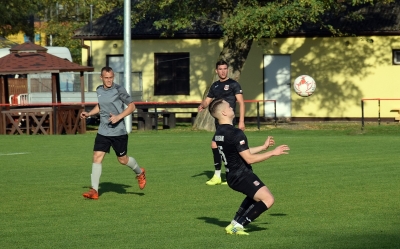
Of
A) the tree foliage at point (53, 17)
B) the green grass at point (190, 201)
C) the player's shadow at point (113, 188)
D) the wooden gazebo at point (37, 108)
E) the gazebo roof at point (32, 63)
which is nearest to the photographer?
the green grass at point (190, 201)

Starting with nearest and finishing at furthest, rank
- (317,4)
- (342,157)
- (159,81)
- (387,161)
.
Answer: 1. (387,161)
2. (342,157)
3. (317,4)
4. (159,81)

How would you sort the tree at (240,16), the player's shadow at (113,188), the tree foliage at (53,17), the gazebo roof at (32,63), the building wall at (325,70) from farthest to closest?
the tree foliage at (53,17), the building wall at (325,70), the gazebo roof at (32,63), the tree at (240,16), the player's shadow at (113,188)

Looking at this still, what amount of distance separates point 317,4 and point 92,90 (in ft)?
Answer: 40.8

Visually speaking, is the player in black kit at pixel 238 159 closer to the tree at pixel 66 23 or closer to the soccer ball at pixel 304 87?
the soccer ball at pixel 304 87

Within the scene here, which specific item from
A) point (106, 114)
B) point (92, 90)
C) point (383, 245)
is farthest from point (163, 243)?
point (92, 90)

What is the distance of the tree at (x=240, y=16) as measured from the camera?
1300 inches

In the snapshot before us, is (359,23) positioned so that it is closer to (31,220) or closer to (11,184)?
(11,184)

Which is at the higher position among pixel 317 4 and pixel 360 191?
pixel 317 4

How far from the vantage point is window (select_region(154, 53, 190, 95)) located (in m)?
43.9

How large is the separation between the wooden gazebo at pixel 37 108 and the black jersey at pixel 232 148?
937 inches

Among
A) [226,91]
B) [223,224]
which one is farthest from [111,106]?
[223,224]

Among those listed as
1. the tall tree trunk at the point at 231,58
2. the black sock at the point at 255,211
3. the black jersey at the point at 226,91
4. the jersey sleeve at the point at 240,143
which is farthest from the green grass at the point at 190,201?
the tall tree trunk at the point at 231,58

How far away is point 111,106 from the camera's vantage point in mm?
15180

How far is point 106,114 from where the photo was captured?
1520cm
